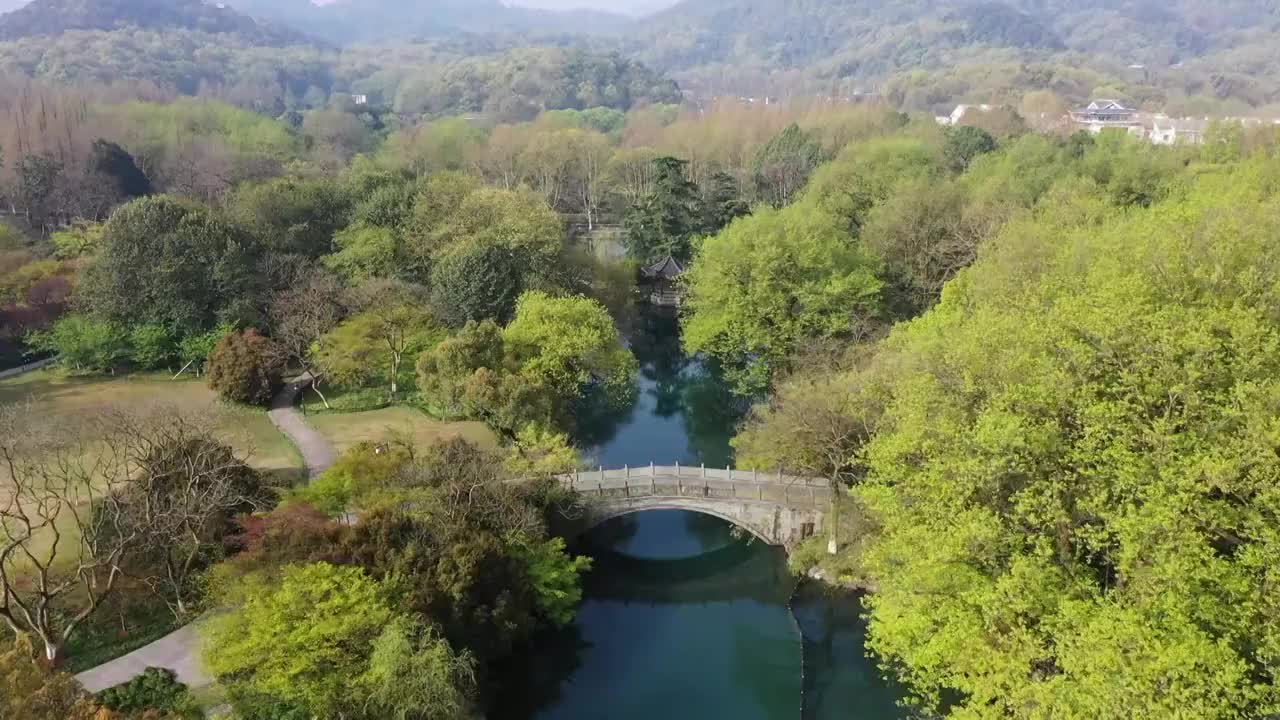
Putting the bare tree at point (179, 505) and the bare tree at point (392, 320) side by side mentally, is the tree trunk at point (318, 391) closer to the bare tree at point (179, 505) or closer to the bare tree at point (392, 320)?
the bare tree at point (392, 320)

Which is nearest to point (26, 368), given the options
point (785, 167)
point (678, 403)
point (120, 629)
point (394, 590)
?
point (120, 629)

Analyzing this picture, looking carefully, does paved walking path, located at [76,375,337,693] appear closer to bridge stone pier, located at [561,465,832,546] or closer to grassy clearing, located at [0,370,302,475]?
grassy clearing, located at [0,370,302,475]

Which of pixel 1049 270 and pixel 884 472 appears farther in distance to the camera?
pixel 1049 270

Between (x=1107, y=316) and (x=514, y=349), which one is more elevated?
(x=1107, y=316)

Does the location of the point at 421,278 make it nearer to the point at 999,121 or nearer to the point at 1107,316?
the point at 1107,316

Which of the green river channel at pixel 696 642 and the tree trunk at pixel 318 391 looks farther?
the tree trunk at pixel 318 391

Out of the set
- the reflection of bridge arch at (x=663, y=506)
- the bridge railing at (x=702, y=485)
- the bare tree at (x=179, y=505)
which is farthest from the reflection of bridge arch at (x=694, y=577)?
the bare tree at (x=179, y=505)

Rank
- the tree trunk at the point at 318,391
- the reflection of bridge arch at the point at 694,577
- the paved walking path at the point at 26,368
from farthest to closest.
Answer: the paved walking path at the point at 26,368, the tree trunk at the point at 318,391, the reflection of bridge arch at the point at 694,577

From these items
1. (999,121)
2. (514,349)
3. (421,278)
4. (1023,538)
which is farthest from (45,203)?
(999,121)
